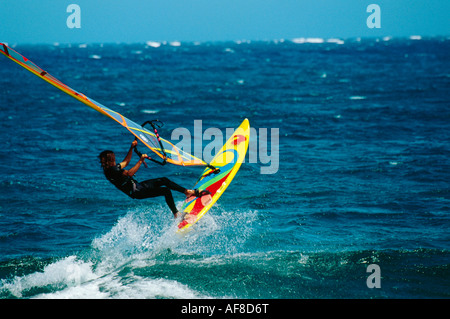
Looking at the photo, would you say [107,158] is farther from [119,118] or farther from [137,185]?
[119,118]

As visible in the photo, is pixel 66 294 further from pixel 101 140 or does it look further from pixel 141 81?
pixel 141 81

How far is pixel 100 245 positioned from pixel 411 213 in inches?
255

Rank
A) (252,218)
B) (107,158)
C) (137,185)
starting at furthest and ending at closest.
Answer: (252,218) → (137,185) → (107,158)

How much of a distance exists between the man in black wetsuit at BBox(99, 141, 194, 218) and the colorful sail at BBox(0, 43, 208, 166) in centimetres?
40

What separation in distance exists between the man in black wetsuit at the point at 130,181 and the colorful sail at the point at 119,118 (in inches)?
15.9

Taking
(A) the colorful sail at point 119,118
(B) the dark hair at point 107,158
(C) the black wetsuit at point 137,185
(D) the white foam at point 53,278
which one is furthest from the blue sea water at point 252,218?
(B) the dark hair at point 107,158

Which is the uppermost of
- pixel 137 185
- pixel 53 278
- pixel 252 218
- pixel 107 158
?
pixel 107 158

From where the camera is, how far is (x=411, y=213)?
10.7 m

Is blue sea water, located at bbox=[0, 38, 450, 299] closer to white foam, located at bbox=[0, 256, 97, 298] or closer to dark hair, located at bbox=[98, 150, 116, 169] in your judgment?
white foam, located at bbox=[0, 256, 97, 298]

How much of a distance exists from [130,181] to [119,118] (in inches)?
44.1

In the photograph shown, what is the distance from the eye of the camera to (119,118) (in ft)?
28.0

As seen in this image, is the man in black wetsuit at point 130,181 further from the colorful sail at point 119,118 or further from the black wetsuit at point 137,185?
the colorful sail at point 119,118

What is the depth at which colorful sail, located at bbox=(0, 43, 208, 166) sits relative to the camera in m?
7.71

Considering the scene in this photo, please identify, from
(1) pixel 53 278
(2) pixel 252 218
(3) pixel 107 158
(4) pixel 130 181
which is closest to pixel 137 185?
(4) pixel 130 181
